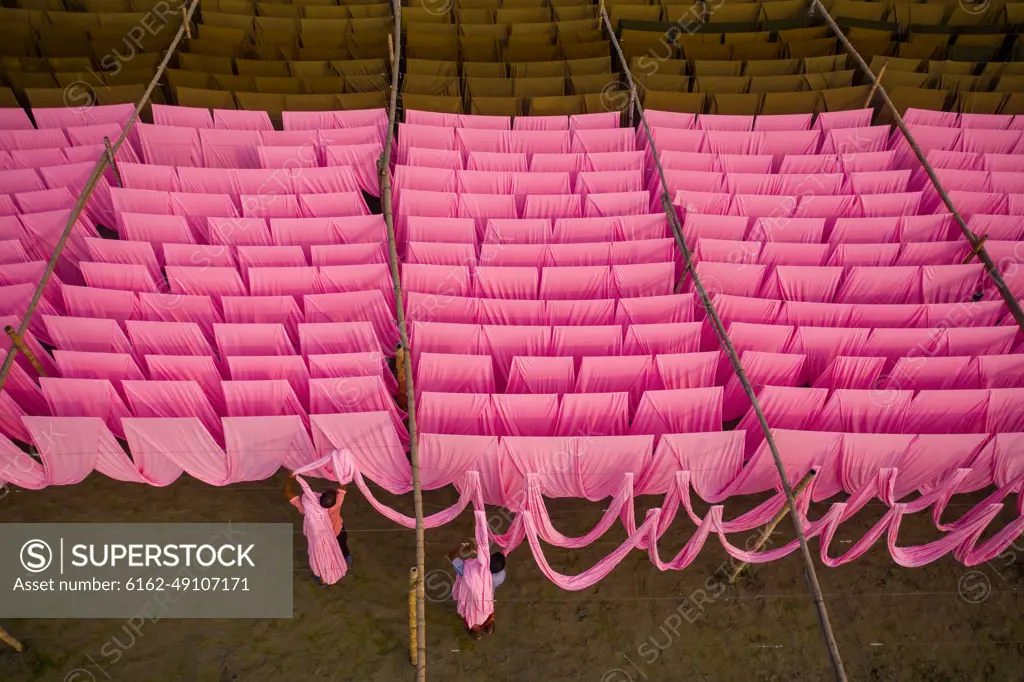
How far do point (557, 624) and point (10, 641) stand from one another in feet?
17.4

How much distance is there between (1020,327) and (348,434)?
7450mm

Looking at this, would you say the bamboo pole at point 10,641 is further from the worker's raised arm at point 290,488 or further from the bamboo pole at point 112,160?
the bamboo pole at point 112,160

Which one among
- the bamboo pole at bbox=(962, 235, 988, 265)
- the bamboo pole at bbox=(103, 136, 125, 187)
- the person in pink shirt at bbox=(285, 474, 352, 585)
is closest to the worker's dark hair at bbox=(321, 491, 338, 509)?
the person in pink shirt at bbox=(285, 474, 352, 585)

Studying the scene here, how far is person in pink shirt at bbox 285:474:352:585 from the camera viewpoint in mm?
5734

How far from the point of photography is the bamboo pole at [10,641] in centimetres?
570

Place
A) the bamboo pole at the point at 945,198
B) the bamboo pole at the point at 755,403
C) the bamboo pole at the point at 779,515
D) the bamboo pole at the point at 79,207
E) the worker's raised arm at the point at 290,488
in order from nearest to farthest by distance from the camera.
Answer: the bamboo pole at the point at 755,403, the bamboo pole at the point at 779,515, the worker's raised arm at the point at 290,488, the bamboo pole at the point at 79,207, the bamboo pole at the point at 945,198

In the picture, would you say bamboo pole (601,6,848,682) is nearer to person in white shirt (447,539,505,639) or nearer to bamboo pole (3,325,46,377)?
person in white shirt (447,539,505,639)

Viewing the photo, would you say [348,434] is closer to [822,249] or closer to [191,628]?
[191,628]

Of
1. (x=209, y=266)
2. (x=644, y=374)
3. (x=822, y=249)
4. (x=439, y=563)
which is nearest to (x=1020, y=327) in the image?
(x=822, y=249)

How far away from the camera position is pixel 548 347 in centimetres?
675

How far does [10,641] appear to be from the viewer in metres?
5.79

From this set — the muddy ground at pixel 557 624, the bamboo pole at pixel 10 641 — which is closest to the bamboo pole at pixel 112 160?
the muddy ground at pixel 557 624

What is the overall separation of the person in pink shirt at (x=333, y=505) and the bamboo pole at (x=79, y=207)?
294 centimetres

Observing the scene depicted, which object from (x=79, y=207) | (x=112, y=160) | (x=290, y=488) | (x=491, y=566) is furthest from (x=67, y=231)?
(x=491, y=566)
